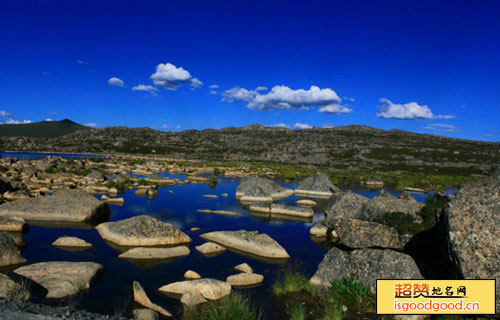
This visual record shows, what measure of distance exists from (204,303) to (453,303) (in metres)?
7.69

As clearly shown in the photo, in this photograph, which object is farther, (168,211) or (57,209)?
(168,211)

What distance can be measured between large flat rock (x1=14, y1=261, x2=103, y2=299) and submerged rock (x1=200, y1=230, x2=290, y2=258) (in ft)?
22.7

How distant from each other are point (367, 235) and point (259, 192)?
18.0 metres

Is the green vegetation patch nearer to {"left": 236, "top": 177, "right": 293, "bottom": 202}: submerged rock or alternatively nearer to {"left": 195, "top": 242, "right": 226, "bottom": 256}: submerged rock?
{"left": 195, "top": 242, "right": 226, "bottom": 256}: submerged rock

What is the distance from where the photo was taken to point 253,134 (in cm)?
16038

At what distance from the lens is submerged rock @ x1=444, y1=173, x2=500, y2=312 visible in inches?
366

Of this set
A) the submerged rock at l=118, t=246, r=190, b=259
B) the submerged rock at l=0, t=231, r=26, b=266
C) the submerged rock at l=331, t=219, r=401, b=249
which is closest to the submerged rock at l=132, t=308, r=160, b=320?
the submerged rock at l=118, t=246, r=190, b=259

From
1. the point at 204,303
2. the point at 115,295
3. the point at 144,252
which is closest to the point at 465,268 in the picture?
the point at 204,303

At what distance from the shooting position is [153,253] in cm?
1611

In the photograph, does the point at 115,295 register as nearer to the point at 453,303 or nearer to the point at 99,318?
the point at 99,318

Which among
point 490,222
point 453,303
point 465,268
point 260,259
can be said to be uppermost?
point 490,222

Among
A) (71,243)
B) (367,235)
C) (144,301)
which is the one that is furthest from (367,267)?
(71,243)

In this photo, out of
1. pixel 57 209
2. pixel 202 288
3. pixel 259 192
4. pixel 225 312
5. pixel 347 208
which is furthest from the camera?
pixel 259 192

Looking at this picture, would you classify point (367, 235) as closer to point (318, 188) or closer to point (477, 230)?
point (477, 230)
